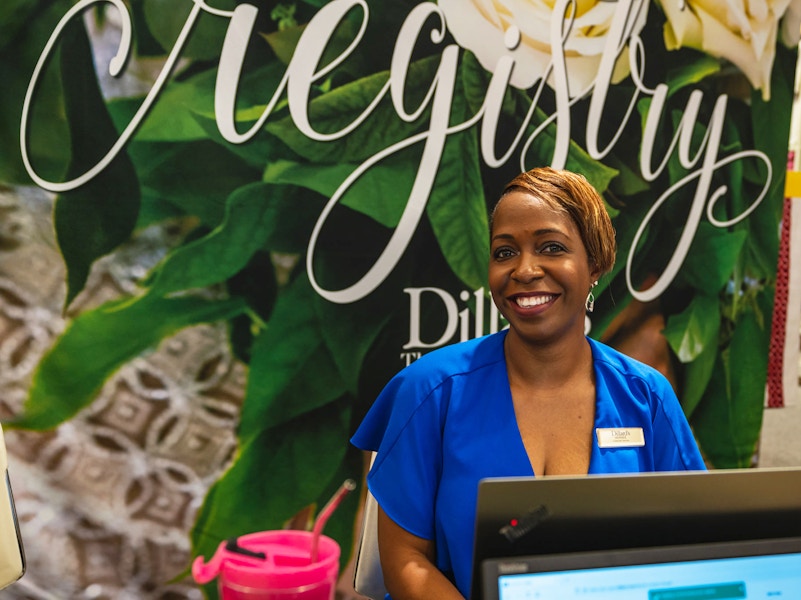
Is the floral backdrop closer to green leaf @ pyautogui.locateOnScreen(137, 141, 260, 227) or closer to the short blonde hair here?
green leaf @ pyautogui.locateOnScreen(137, 141, 260, 227)

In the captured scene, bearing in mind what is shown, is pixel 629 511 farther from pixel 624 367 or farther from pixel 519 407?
pixel 624 367

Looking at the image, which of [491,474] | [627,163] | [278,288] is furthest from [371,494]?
[627,163]

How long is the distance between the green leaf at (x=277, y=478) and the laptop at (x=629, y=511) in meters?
1.72

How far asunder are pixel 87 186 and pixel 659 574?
1.97 meters

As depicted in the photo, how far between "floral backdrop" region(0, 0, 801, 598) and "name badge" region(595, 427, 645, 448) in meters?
1.27

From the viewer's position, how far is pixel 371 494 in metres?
1.49

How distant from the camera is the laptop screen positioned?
82 cm

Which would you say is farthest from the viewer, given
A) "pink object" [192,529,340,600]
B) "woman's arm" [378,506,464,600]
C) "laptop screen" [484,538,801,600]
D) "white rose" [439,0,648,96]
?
"white rose" [439,0,648,96]

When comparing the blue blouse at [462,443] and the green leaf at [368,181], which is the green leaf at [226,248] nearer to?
the green leaf at [368,181]

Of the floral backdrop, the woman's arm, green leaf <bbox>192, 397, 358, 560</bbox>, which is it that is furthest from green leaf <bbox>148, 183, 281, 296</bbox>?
the woman's arm

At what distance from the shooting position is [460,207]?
104 inches

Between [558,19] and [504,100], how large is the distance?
34 centimetres

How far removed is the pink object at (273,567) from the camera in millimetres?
2199

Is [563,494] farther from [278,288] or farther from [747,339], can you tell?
[747,339]
